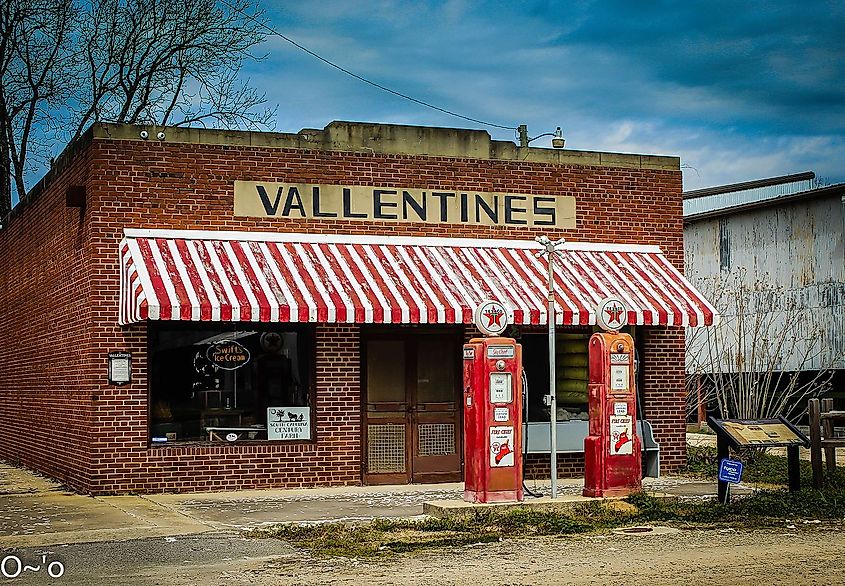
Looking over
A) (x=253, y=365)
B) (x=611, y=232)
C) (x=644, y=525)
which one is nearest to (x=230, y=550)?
(x=644, y=525)

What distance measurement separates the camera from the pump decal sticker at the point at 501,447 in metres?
14.4

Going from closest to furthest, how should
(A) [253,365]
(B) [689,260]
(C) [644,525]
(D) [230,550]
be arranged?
1. (D) [230,550]
2. (C) [644,525]
3. (A) [253,365]
4. (B) [689,260]

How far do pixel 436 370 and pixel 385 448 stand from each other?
1365 millimetres

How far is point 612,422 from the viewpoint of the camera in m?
15.0

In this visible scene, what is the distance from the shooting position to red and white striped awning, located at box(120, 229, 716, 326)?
1575 centimetres

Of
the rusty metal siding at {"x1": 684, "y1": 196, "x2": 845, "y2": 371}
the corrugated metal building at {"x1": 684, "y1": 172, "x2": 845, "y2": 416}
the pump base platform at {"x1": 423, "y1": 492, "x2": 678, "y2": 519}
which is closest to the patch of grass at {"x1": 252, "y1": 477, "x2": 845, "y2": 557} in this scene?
the pump base platform at {"x1": 423, "y1": 492, "x2": 678, "y2": 519}

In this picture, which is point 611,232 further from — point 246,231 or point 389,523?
point 389,523

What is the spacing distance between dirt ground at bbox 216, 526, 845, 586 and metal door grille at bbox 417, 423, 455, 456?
5.89 meters

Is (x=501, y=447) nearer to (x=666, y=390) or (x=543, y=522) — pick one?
(x=543, y=522)

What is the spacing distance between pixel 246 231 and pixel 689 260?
2204 centimetres

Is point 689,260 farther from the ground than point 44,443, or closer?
farther from the ground

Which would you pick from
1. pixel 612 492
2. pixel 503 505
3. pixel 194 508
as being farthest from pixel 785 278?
pixel 194 508

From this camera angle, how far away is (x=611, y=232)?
1916cm

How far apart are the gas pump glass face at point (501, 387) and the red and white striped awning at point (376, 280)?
2.12 metres
